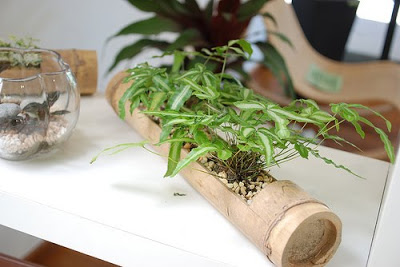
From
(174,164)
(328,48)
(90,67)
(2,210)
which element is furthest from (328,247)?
(328,48)

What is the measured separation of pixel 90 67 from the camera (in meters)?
1.11

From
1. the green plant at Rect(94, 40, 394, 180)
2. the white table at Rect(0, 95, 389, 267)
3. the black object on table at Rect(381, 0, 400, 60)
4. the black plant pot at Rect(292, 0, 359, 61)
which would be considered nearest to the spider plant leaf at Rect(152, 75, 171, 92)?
the green plant at Rect(94, 40, 394, 180)

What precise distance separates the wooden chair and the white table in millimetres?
1062

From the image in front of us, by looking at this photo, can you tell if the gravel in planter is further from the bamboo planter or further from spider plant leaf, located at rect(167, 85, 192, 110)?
spider plant leaf, located at rect(167, 85, 192, 110)

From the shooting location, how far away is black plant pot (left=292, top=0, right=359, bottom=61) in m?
2.09

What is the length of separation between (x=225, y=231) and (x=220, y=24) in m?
0.72

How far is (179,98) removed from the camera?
0.77 m

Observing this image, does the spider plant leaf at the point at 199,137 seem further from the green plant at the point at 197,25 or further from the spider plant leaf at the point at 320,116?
the green plant at the point at 197,25

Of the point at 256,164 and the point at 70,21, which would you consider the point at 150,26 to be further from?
the point at 70,21

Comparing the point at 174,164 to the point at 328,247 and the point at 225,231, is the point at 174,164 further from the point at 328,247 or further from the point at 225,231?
the point at 328,247

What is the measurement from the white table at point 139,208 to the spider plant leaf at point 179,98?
5.2 inches

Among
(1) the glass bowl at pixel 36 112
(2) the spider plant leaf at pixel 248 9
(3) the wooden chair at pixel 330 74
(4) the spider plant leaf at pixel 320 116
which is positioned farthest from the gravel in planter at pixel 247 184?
(3) the wooden chair at pixel 330 74

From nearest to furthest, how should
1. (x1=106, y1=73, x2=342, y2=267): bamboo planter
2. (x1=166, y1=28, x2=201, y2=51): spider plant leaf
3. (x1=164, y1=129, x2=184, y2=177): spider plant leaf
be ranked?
(x1=106, y1=73, x2=342, y2=267): bamboo planter → (x1=164, y1=129, x2=184, y2=177): spider plant leaf → (x1=166, y1=28, x2=201, y2=51): spider plant leaf

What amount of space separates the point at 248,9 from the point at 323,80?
2.77 ft
